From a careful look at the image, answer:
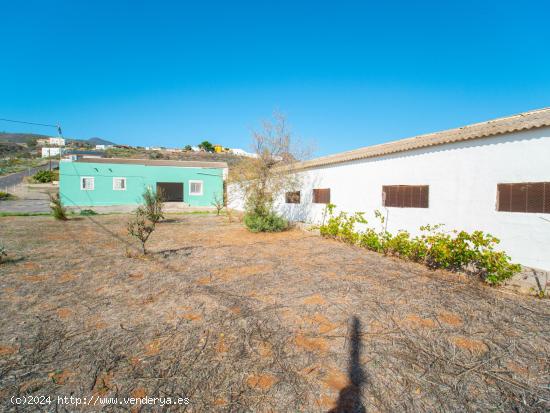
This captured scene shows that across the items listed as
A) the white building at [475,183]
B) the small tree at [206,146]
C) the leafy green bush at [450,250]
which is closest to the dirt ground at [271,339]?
the leafy green bush at [450,250]

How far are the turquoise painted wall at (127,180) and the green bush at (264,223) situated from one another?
1450 cm

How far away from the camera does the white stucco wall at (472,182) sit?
5.26 meters

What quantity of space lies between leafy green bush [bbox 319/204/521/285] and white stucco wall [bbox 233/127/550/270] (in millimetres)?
297

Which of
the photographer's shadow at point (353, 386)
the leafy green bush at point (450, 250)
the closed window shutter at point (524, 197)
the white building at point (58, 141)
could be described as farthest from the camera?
the white building at point (58, 141)

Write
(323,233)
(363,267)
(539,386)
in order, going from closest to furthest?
(539,386) → (363,267) → (323,233)

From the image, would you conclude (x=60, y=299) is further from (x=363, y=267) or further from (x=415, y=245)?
(x=415, y=245)

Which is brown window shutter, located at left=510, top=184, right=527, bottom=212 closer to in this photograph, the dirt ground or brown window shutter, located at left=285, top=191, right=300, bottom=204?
the dirt ground

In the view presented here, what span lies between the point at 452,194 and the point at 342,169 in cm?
421

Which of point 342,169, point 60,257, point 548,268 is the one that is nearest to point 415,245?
point 548,268

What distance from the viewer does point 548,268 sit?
502cm

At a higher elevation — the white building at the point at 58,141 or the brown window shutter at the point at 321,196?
the white building at the point at 58,141

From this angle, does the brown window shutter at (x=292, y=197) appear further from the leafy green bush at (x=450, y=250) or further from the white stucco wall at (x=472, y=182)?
the leafy green bush at (x=450, y=250)

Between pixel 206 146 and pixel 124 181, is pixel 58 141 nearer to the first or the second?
pixel 124 181

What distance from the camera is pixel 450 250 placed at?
5719 millimetres
